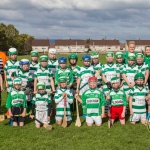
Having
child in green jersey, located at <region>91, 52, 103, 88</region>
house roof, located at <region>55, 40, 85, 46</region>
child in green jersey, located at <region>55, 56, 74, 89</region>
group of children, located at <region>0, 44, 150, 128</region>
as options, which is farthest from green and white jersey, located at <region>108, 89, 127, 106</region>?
house roof, located at <region>55, 40, 85, 46</region>

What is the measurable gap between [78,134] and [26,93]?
2.25 m

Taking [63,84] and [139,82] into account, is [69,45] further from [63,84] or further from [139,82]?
[139,82]

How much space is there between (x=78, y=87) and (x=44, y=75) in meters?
1.16

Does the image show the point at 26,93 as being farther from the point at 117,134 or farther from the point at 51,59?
the point at 117,134

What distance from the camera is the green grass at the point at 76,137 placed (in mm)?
6418

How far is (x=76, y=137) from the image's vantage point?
7.02 meters

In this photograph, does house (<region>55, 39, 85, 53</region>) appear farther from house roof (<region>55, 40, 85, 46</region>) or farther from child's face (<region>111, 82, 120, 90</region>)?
child's face (<region>111, 82, 120, 90</region>)

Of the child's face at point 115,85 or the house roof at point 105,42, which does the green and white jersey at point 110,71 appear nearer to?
the child's face at point 115,85

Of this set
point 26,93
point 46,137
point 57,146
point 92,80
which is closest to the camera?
point 57,146

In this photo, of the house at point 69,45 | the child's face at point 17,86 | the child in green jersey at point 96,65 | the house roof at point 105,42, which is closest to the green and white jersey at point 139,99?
the child in green jersey at point 96,65

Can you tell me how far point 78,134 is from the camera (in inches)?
287

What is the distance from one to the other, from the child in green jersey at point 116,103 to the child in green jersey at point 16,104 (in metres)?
2.57

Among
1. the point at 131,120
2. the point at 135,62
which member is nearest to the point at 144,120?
the point at 131,120

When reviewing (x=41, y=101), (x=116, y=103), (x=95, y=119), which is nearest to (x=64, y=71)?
(x=41, y=101)
